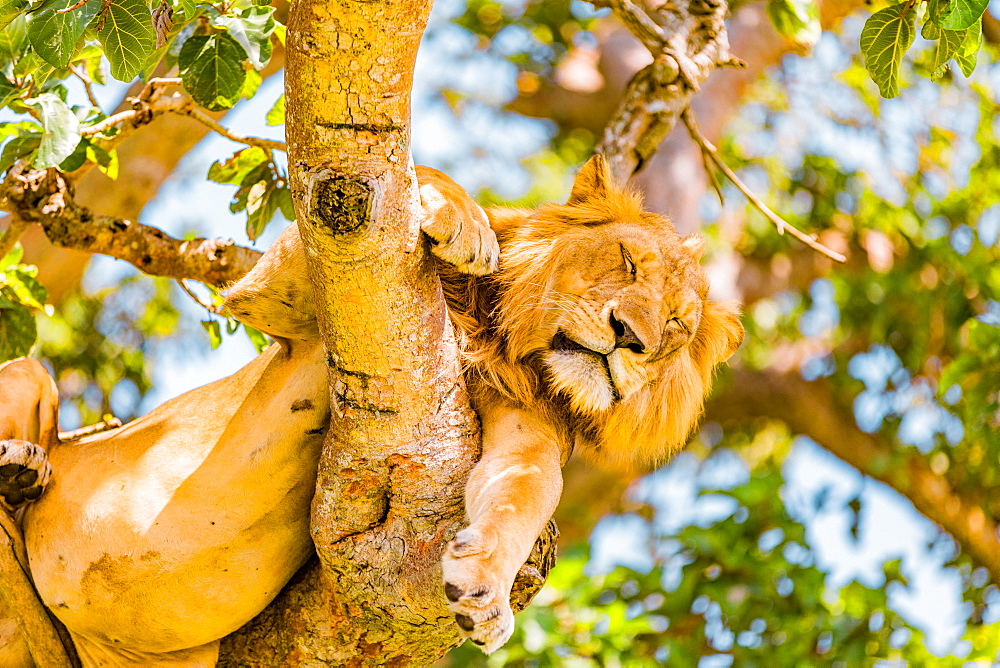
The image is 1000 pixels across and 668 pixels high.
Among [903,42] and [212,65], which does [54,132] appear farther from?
[903,42]

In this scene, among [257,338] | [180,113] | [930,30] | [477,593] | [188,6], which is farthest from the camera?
[257,338]

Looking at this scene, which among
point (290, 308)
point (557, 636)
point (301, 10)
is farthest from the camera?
point (557, 636)

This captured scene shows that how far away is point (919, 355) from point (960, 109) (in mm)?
2152

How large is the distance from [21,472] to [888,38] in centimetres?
273

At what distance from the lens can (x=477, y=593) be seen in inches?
87.4

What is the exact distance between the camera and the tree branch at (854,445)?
721 cm

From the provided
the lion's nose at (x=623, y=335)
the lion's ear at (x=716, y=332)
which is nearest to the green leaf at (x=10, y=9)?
the lion's nose at (x=623, y=335)

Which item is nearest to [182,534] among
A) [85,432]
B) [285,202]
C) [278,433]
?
[278,433]

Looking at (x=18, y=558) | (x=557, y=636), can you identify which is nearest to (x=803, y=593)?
(x=557, y=636)

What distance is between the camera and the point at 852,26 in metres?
9.21

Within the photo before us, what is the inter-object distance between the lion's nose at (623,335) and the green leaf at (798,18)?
1963 mm

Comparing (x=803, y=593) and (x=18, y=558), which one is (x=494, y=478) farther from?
(x=803, y=593)

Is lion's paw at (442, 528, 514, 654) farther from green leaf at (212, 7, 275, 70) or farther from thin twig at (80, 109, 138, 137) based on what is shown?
thin twig at (80, 109, 138, 137)

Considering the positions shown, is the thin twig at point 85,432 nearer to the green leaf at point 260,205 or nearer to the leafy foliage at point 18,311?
the leafy foliage at point 18,311
